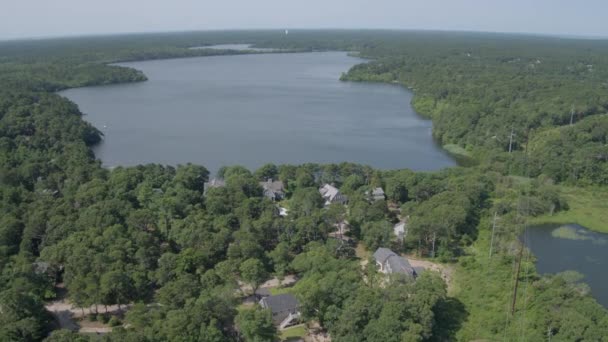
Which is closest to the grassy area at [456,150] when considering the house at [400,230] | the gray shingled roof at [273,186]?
the gray shingled roof at [273,186]

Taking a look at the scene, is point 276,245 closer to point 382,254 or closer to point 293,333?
point 382,254

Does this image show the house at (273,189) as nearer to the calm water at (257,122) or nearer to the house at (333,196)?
the house at (333,196)

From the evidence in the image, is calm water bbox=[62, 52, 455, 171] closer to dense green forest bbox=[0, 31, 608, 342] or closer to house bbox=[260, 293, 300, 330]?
dense green forest bbox=[0, 31, 608, 342]

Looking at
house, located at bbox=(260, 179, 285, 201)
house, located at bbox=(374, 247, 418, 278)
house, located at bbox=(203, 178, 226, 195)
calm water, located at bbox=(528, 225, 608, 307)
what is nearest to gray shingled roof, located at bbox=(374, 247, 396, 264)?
house, located at bbox=(374, 247, 418, 278)

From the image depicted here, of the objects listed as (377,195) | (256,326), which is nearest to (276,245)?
(256,326)

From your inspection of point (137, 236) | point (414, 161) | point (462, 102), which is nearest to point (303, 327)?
point (137, 236)
